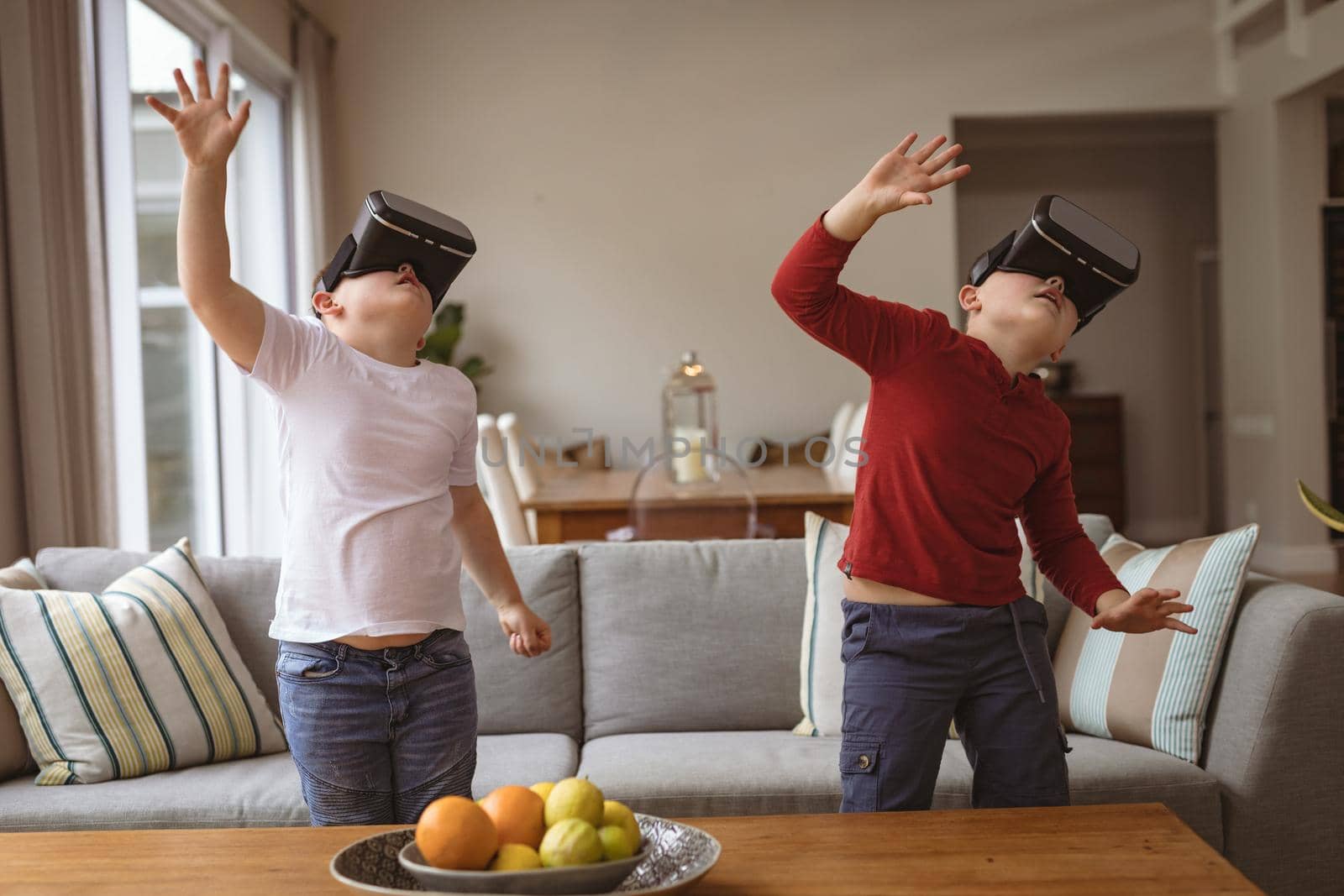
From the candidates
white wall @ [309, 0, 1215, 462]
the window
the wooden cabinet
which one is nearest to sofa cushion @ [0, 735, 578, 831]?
the window

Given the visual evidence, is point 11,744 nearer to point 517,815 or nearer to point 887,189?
point 517,815

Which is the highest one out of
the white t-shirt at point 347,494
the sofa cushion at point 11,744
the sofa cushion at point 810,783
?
the white t-shirt at point 347,494

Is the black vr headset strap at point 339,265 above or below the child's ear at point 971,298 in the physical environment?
above

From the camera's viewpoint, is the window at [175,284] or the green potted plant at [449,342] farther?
the green potted plant at [449,342]

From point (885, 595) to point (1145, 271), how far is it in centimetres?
696

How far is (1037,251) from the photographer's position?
4.80 feet

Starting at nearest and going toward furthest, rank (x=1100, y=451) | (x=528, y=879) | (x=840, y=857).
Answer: (x=528, y=879), (x=840, y=857), (x=1100, y=451)

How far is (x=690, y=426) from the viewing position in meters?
5.05

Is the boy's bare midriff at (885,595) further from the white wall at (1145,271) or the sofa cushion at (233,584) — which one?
the white wall at (1145,271)

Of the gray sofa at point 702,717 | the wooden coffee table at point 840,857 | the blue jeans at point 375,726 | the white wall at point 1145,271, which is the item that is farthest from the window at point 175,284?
the white wall at point 1145,271

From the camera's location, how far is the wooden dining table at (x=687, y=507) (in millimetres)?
3467

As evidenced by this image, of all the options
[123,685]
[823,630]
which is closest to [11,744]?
[123,685]

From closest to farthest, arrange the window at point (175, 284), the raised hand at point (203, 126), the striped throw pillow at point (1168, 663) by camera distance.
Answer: the raised hand at point (203, 126)
the striped throw pillow at point (1168, 663)
the window at point (175, 284)

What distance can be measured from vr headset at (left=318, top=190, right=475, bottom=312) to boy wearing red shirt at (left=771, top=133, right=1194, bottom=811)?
42 centimetres
